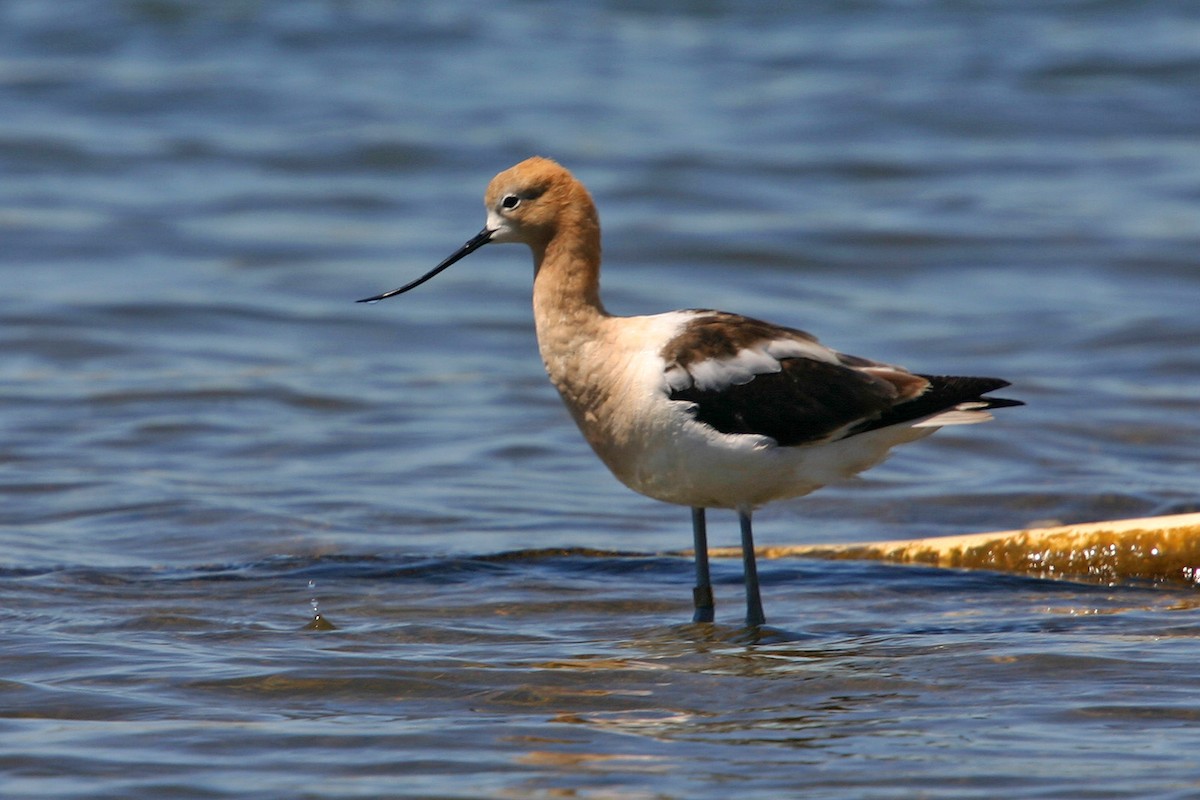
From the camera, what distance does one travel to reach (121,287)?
1191 centimetres

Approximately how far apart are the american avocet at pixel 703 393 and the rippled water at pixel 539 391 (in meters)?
0.53

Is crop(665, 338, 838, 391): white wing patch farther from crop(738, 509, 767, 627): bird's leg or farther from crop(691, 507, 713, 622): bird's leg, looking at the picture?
crop(691, 507, 713, 622): bird's leg

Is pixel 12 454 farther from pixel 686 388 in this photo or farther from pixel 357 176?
pixel 357 176

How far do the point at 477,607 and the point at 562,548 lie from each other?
2.92 feet

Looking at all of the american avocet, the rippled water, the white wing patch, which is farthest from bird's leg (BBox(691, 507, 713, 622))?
the white wing patch

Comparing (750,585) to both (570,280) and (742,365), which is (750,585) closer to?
(742,365)

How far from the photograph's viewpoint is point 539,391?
397 inches

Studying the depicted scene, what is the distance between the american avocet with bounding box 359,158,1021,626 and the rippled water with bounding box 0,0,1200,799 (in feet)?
1.75

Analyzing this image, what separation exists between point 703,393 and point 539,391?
4375 millimetres

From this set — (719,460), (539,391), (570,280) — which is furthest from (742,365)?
(539,391)

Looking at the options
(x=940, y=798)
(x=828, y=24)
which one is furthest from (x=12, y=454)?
(x=828, y=24)

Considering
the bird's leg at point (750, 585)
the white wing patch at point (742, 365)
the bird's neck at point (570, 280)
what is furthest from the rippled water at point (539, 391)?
the bird's neck at point (570, 280)

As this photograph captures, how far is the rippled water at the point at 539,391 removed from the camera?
4.73 m

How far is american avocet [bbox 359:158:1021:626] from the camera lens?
5.82 metres
